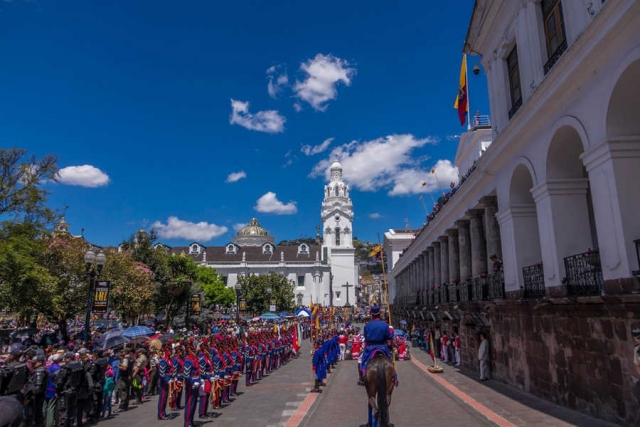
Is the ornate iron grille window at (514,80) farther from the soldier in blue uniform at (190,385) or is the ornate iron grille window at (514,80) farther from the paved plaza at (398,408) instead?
the soldier in blue uniform at (190,385)

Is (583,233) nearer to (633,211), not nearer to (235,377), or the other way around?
(633,211)

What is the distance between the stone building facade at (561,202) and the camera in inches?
312

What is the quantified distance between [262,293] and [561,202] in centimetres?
4972

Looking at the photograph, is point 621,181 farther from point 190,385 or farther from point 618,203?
point 190,385

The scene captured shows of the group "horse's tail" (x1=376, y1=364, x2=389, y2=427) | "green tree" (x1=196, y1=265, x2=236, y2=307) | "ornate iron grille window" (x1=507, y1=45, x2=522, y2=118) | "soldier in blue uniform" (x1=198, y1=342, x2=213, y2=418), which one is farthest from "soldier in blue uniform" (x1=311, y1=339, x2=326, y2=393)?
"green tree" (x1=196, y1=265, x2=236, y2=307)

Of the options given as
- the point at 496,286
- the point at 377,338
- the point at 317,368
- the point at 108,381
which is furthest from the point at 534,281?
the point at 108,381

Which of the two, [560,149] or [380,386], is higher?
[560,149]

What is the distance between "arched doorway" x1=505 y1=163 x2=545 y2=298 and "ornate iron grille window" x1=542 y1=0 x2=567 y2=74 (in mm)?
3058

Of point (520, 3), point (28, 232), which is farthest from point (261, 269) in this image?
point (520, 3)

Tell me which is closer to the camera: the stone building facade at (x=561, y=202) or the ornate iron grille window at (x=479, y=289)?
the stone building facade at (x=561, y=202)

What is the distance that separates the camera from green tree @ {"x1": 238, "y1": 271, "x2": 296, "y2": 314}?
57.2m

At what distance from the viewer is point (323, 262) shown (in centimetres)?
8625

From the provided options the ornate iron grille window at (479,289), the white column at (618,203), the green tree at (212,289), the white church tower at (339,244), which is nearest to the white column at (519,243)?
the ornate iron grille window at (479,289)

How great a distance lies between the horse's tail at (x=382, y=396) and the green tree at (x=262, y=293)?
49606mm
